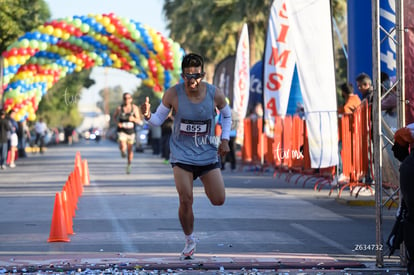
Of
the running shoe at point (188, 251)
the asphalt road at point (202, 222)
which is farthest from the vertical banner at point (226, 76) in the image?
the running shoe at point (188, 251)

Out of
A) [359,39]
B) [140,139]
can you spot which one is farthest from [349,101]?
[140,139]

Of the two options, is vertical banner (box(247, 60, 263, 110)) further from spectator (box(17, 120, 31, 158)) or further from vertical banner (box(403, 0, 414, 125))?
vertical banner (box(403, 0, 414, 125))

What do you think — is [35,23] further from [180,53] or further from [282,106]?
[282,106]

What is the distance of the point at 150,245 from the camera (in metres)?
10.7

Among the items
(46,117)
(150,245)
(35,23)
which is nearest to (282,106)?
(150,245)

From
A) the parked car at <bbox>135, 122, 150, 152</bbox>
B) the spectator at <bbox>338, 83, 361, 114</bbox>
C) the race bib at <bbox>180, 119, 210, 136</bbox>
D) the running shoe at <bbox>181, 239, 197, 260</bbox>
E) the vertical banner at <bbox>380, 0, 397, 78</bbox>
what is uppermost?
the vertical banner at <bbox>380, 0, 397, 78</bbox>

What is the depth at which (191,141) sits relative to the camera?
9633 millimetres

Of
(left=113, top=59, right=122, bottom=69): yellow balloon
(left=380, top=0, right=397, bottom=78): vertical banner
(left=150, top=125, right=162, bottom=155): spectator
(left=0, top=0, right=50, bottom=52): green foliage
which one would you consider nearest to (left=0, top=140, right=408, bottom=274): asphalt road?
(left=380, top=0, right=397, bottom=78): vertical banner

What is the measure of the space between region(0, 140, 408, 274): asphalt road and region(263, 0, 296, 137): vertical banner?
71.2 inches

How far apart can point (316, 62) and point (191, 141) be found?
7.42 metres

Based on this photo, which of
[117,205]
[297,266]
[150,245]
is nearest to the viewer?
[297,266]

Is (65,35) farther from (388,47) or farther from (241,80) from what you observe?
(388,47)

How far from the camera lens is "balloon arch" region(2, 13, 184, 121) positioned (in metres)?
30.9

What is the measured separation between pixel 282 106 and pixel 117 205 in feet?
20.1
